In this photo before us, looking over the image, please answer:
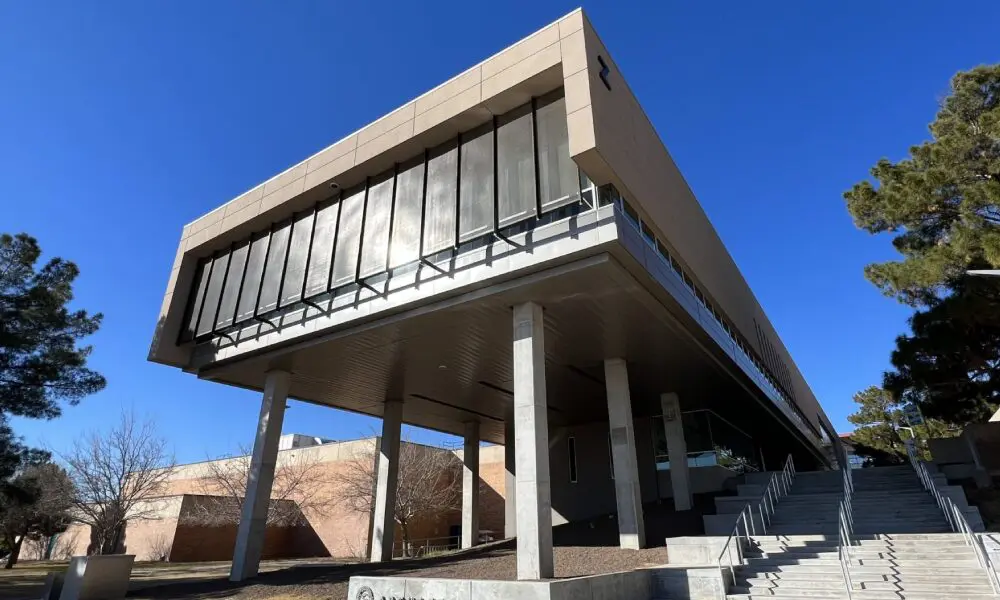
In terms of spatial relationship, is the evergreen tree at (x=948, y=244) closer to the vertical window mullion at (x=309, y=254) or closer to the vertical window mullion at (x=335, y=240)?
the vertical window mullion at (x=335, y=240)

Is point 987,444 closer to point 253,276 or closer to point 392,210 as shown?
point 392,210

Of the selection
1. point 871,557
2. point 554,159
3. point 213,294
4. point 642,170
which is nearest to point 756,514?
point 871,557

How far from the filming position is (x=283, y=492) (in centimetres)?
3538

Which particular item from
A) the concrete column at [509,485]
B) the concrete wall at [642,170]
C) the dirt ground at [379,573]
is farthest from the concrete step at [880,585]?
the concrete column at [509,485]

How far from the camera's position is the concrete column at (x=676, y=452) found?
19438mm

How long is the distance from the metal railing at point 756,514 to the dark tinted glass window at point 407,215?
958cm

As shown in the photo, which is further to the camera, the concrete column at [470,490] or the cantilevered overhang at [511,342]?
the concrete column at [470,490]

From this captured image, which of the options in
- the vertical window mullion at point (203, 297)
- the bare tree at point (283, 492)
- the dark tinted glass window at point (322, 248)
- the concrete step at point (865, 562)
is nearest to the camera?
the concrete step at point (865, 562)

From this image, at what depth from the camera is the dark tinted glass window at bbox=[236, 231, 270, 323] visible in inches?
698

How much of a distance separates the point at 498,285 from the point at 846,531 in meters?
9.12

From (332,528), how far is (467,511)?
1292 centimetres

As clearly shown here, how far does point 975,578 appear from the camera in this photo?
8.80 meters

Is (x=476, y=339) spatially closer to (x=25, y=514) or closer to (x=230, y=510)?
(x=230, y=510)

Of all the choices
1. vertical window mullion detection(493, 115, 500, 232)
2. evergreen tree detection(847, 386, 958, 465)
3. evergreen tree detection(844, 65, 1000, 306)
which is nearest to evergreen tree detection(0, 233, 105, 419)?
vertical window mullion detection(493, 115, 500, 232)
